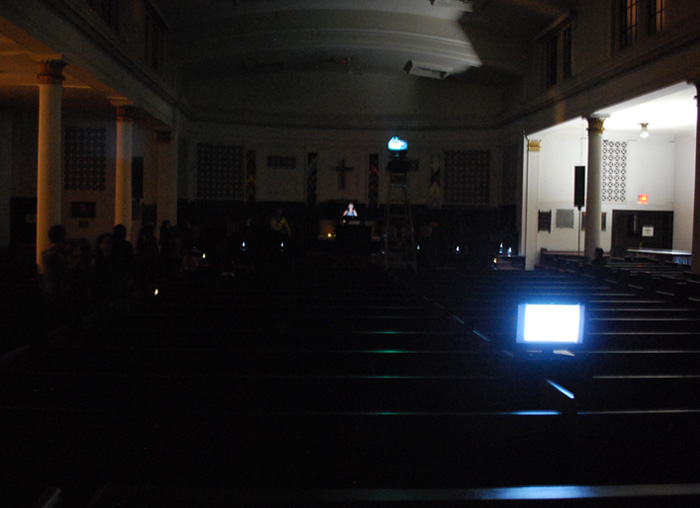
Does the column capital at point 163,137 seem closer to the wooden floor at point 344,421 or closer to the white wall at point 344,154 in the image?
the white wall at point 344,154

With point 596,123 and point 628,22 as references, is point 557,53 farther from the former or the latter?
point 628,22

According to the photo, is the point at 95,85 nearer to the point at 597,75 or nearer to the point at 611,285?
the point at 611,285

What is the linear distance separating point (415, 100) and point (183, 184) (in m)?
9.58

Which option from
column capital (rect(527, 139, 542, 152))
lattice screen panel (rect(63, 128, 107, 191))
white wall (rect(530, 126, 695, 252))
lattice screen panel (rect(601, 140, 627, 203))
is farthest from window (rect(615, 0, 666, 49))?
lattice screen panel (rect(63, 128, 107, 191))

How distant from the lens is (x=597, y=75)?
1477 cm

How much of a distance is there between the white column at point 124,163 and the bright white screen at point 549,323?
1289cm

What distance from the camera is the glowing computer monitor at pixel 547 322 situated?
3.86m

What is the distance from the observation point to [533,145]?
19.1 m

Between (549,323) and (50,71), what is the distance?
10437 millimetres

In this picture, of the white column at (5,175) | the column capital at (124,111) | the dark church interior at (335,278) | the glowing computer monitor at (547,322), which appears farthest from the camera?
the white column at (5,175)

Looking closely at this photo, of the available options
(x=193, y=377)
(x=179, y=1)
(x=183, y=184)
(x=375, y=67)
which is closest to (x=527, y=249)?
(x=375, y=67)

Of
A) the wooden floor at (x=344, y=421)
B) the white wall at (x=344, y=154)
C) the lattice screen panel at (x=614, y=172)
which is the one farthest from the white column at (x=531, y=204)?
the wooden floor at (x=344, y=421)

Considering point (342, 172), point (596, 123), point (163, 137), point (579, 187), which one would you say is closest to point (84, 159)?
point (163, 137)

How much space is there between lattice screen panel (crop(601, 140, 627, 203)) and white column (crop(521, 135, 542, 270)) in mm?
3180
